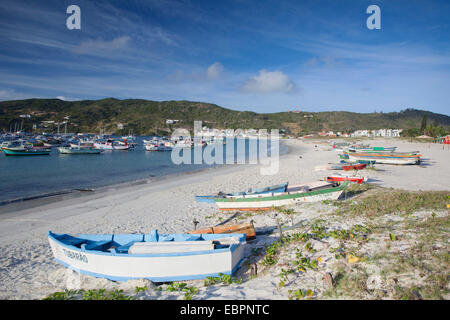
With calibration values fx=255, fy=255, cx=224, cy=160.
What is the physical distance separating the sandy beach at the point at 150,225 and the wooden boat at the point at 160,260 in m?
0.23

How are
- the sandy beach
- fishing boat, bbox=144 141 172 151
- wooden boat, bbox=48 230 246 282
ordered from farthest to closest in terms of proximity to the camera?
fishing boat, bbox=144 141 172 151 < wooden boat, bbox=48 230 246 282 < the sandy beach

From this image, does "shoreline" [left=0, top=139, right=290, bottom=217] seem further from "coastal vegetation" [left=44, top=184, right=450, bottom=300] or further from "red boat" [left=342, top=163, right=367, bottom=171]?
"red boat" [left=342, top=163, right=367, bottom=171]

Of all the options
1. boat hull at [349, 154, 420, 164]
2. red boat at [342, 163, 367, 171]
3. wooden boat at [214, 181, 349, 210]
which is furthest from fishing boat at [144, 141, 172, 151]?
wooden boat at [214, 181, 349, 210]

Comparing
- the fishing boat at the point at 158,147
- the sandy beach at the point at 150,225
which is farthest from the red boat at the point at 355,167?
the fishing boat at the point at 158,147

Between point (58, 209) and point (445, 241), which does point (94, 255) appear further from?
point (58, 209)

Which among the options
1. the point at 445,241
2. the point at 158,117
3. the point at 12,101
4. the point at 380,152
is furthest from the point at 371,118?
the point at 12,101

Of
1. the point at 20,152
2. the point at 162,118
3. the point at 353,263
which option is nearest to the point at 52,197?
the point at 353,263

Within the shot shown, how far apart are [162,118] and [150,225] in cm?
15020

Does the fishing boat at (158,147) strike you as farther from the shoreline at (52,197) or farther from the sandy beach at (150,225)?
the sandy beach at (150,225)

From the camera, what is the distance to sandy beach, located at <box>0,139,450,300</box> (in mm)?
5461

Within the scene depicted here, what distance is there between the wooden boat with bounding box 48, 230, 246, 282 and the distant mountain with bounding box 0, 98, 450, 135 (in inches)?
5381

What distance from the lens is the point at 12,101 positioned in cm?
15875

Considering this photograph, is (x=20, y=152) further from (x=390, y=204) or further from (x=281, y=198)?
(x=390, y=204)

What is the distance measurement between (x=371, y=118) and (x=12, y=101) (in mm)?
223730
